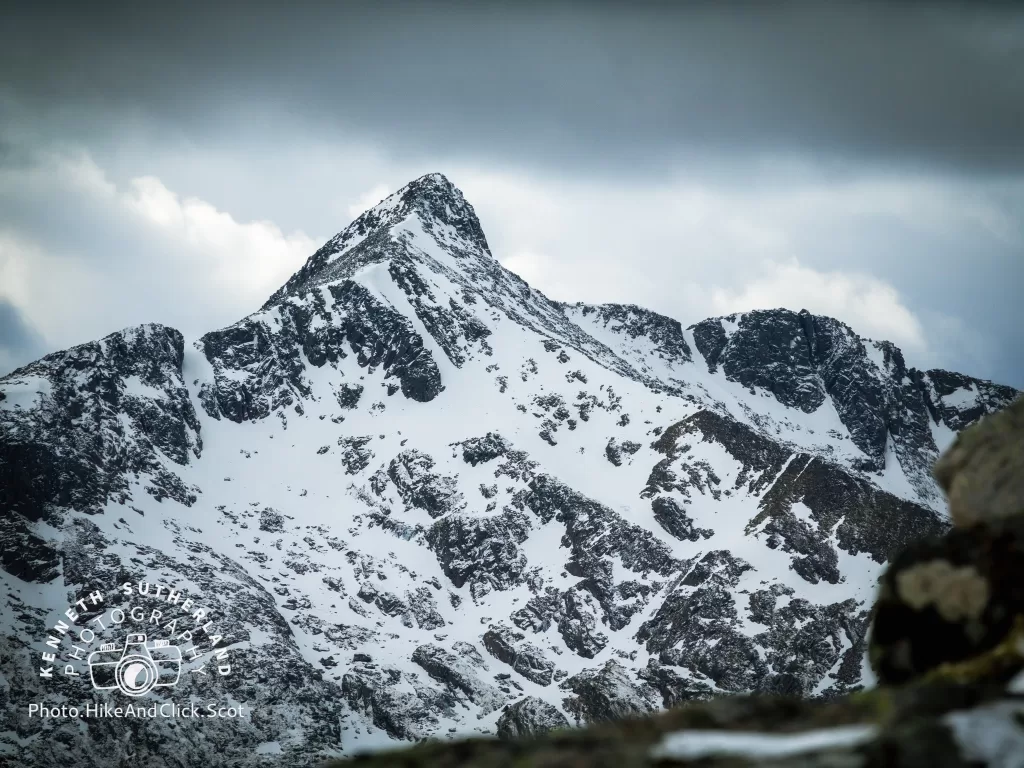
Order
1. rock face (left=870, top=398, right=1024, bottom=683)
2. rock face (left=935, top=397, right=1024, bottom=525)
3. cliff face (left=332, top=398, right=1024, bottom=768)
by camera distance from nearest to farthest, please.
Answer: cliff face (left=332, top=398, right=1024, bottom=768), rock face (left=870, top=398, right=1024, bottom=683), rock face (left=935, top=397, right=1024, bottom=525)

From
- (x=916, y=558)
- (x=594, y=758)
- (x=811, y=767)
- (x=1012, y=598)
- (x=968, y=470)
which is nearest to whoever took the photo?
(x=811, y=767)

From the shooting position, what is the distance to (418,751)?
108 ft

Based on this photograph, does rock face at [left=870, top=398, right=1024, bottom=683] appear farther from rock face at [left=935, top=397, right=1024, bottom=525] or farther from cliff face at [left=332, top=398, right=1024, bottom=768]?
rock face at [left=935, top=397, right=1024, bottom=525]

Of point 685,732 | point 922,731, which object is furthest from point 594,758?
point 922,731

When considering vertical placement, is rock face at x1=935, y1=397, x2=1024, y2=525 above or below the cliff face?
above

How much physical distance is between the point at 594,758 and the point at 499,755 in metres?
3.16

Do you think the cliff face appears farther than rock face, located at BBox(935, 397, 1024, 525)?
No

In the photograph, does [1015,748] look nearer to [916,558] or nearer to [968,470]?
[916,558]

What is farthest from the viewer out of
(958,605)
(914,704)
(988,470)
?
(988,470)

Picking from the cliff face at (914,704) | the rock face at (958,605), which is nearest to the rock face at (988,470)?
the cliff face at (914,704)

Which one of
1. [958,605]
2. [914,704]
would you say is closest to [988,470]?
[958,605]

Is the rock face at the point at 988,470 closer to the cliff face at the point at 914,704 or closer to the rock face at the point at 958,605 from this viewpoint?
the cliff face at the point at 914,704

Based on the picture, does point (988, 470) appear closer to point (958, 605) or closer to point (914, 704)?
point (958, 605)

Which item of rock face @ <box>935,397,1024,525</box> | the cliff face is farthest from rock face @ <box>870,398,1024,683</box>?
rock face @ <box>935,397,1024,525</box>
